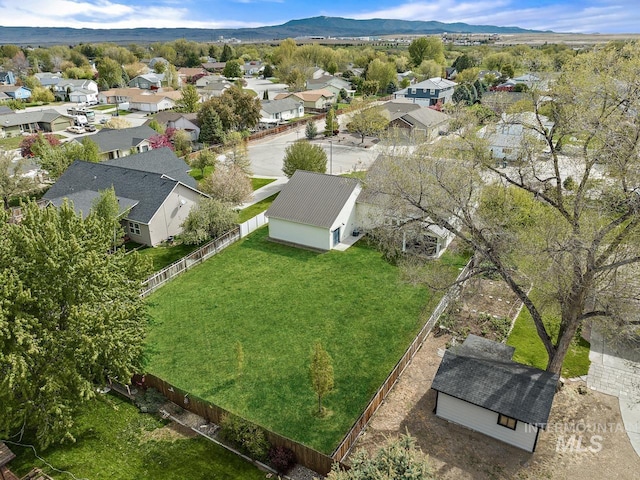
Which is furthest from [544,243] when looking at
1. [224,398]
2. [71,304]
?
[71,304]

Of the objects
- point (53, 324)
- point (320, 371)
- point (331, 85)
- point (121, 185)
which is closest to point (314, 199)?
point (121, 185)

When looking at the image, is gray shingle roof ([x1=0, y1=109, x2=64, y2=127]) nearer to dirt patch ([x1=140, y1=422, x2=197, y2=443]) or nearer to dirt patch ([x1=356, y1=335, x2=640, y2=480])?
dirt patch ([x1=140, y1=422, x2=197, y2=443])

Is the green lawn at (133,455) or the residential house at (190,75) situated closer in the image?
the green lawn at (133,455)

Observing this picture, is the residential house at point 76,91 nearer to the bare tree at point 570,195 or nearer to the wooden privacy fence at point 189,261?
the wooden privacy fence at point 189,261

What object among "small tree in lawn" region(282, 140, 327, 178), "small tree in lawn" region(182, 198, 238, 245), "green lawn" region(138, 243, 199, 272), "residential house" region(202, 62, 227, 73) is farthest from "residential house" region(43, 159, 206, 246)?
"residential house" region(202, 62, 227, 73)

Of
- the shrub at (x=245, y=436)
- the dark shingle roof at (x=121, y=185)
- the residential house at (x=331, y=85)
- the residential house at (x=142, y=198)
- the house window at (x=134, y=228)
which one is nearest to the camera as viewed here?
the shrub at (x=245, y=436)

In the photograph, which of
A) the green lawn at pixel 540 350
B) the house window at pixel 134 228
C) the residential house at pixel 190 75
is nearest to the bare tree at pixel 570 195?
the green lawn at pixel 540 350
